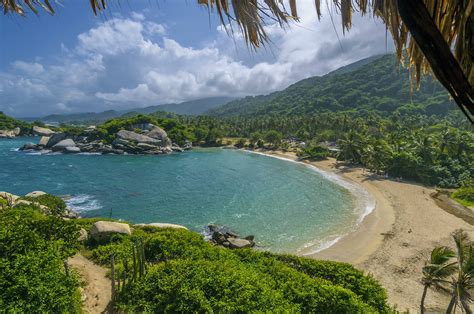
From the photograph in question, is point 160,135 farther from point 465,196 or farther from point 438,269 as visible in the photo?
point 438,269

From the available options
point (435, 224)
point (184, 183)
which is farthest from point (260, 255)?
point (184, 183)

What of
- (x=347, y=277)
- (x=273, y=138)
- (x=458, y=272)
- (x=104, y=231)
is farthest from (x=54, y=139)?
(x=458, y=272)

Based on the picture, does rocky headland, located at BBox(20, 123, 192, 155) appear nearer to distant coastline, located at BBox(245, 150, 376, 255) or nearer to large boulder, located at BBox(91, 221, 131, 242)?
distant coastline, located at BBox(245, 150, 376, 255)

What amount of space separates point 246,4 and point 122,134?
85046mm

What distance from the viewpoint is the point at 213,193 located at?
128 feet

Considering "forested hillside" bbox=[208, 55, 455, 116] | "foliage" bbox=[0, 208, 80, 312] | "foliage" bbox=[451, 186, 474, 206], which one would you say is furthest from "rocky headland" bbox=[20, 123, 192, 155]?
"forested hillside" bbox=[208, 55, 455, 116]

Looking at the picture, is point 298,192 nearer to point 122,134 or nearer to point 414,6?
point 414,6

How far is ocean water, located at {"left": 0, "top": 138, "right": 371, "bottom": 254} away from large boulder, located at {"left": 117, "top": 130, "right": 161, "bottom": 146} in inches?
657

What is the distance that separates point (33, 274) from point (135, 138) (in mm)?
76056

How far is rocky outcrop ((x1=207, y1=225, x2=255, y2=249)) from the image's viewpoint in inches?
848

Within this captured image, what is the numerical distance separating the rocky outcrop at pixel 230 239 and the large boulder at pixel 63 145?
67879mm

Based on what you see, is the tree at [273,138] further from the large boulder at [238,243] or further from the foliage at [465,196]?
the large boulder at [238,243]

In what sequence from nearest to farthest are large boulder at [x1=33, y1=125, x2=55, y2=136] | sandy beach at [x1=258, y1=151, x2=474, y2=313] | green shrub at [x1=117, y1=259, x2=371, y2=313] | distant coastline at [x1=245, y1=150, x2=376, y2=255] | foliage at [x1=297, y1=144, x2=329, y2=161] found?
green shrub at [x1=117, y1=259, x2=371, y2=313] → sandy beach at [x1=258, y1=151, x2=474, y2=313] → distant coastline at [x1=245, y1=150, x2=376, y2=255] → foliage at [x1=297, y1=144, x2=329, y2=161] → large boulder at [x1=33, y1=125, x2=55, y2=136]

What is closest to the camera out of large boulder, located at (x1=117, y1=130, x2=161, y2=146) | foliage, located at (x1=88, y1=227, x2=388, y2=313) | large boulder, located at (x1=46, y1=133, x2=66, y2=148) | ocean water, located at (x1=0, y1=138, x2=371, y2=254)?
foliage, located at (x1=88, y1=227, x2=388, y2=313)
